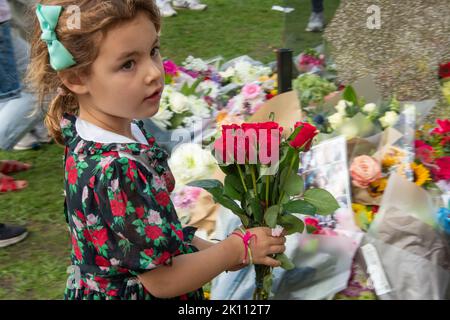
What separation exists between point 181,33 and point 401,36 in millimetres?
2926

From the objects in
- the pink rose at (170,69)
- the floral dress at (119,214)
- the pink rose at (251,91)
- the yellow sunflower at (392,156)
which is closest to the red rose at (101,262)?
the floral dress at (119,214)

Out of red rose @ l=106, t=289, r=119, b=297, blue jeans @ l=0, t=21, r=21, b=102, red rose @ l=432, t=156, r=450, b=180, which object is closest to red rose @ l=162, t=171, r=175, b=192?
red rose @ l=106, t=289, r=119, b=297

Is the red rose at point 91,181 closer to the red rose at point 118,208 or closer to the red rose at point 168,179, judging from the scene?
the red rose at point 118,208

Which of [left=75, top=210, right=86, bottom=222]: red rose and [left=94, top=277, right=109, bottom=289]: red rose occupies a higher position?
[left=75, top=210, right=86, bottom=222]: red rose

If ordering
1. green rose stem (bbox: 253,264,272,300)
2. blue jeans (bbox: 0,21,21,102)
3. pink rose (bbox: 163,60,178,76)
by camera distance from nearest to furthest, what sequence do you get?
green rose stem (bbox: 253,264,272,300), blue jeans (bbox: 0,21,21,102), pink rose (bbox: 163,60,178,76)

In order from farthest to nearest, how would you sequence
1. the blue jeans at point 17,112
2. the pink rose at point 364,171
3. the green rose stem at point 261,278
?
the blue jeans at point 17,112 < the pink rose at point 364,171 < the green rose stem at point 261,278

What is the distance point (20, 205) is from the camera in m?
3.61

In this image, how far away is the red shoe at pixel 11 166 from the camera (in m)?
3.98

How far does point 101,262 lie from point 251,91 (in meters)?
2.09

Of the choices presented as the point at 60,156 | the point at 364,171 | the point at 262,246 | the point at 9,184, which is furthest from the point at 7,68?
the point at 262,246

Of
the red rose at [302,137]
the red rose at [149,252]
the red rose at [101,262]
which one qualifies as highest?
the red rose at [302,137]

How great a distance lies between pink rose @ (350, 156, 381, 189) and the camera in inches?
105

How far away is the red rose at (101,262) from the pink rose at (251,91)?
6.71 ft

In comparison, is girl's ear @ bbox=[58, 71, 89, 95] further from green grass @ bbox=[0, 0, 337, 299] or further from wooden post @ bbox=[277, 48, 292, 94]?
wooden post @ bbox=[277, 48, 292, 94]
